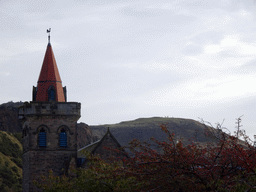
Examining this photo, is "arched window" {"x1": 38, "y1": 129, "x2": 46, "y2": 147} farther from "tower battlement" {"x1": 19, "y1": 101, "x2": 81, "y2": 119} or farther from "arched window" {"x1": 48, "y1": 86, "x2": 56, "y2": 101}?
"arched window" {"x1": 48, "y1": 86, "x2": 56, "y2": 101}

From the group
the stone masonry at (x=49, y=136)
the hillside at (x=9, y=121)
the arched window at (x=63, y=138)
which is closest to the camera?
the stone masonry at (x=49, y=136)

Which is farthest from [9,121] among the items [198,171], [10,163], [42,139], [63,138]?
[198,171]

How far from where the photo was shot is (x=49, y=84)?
127ft

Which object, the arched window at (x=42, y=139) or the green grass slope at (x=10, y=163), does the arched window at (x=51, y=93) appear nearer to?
the arched window at (x=42, y=139)

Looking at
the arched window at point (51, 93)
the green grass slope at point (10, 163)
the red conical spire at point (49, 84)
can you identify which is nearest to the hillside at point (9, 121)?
the green grass slope at point (10, 163)

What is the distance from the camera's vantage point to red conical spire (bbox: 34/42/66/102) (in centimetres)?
3850

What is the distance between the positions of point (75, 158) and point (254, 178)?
25093 mm

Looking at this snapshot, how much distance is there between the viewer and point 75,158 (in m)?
36.9

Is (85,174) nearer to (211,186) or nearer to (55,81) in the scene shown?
(211,186)

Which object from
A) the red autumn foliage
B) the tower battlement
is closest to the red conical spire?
the tower battlement

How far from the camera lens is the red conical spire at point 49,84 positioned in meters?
38.5

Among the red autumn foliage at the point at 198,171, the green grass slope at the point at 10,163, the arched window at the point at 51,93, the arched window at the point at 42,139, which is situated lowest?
the green grass slope at the point at 10,163

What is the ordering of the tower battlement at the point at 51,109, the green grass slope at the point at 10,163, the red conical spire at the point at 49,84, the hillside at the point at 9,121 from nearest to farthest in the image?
the tower battlement at the point at 51,109, the red conical spire at the point at 49,84, the green grass slope at the point at 10,163, the hillside at the point at 9,121

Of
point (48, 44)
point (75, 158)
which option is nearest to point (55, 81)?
point (48, 44)
